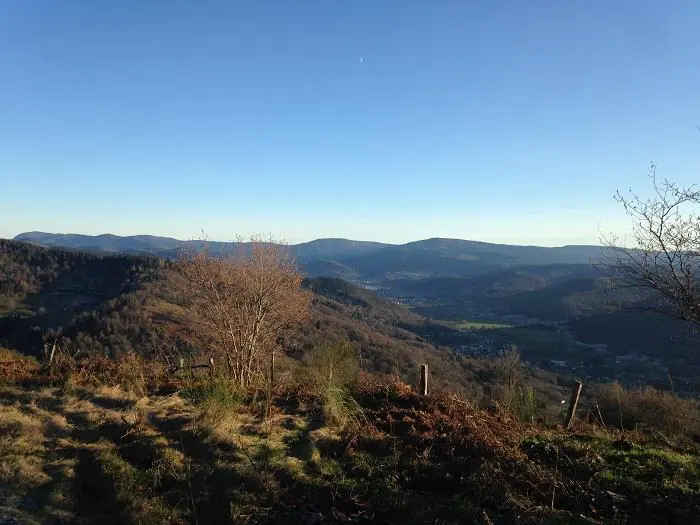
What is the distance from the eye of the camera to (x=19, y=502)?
4895mm

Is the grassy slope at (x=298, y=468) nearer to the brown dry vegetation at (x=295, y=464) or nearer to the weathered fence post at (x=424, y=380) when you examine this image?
the brown dry vegetation at (x=295, y=464)

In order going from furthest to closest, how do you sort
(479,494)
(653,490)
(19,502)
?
(653,490) → (479,494) → (19,502)

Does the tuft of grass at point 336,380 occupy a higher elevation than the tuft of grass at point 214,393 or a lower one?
lower

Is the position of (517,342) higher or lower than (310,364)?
lower

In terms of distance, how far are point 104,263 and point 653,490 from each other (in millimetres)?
129146

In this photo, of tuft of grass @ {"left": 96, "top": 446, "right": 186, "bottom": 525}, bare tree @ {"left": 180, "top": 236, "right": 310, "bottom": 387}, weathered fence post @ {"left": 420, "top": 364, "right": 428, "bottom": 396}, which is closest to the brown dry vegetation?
tuft of grass @ {"left": 96, "top": 446, "right": 186, "bottom": 525}

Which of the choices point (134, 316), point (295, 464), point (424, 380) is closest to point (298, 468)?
point (295, 464)

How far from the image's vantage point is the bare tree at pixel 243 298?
1594 cm

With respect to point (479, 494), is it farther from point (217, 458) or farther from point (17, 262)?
point (17, 262)

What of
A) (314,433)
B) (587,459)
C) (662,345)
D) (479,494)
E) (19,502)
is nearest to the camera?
(19,502)

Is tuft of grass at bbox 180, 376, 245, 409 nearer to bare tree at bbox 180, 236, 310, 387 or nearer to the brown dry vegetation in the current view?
the brown dry vegetation

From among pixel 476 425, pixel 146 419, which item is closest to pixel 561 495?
pixel 476 425

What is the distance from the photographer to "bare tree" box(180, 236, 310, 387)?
52.3 feet

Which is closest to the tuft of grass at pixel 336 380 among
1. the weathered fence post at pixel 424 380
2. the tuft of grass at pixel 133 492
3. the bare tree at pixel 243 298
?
the weathered fence post at pixel 424 380
